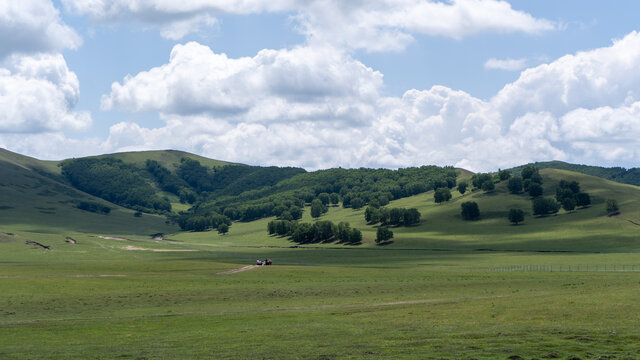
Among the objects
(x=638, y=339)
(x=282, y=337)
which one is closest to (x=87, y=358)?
(x=282, y=337)

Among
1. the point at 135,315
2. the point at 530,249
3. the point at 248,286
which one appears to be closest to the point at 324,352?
the point at 135,315

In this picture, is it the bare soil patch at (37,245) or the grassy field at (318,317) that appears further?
the bare soil patch at (37,245)

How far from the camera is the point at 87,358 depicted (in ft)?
109

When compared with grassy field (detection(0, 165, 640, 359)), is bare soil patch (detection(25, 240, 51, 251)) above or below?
above

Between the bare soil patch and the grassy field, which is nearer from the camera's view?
the grassy field

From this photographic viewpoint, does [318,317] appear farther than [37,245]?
No

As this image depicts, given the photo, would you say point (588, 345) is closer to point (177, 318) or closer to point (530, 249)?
point (177, 318)

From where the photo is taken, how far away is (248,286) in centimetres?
7956

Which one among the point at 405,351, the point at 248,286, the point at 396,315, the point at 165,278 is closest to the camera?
the point at 405,351

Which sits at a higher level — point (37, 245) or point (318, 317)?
point (37, 245)

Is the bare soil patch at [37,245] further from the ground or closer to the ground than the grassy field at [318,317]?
further from the ground

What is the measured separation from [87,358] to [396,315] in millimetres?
25656

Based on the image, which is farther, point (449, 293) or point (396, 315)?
point (449, 293)

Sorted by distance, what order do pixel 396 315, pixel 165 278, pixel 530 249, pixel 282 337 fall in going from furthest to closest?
pixel 530 249
pixel 165 278
pixel 396 315
pixel 282 337
